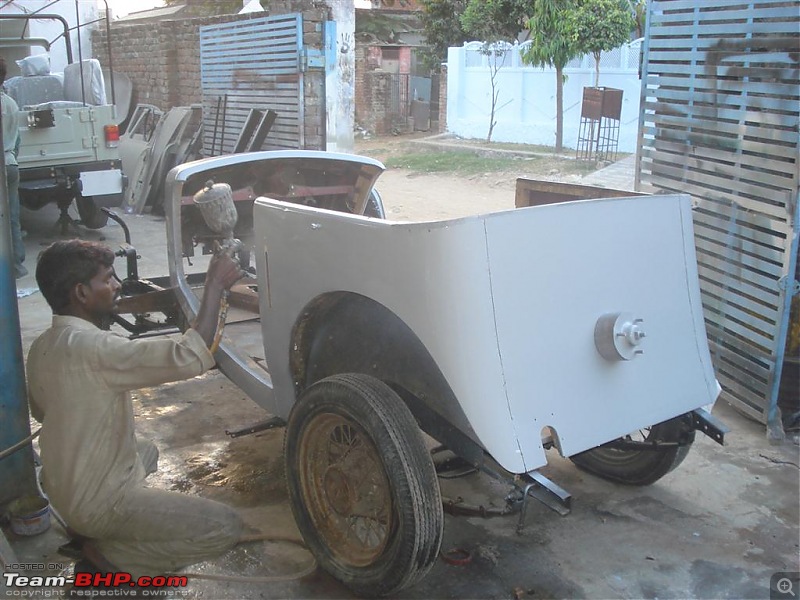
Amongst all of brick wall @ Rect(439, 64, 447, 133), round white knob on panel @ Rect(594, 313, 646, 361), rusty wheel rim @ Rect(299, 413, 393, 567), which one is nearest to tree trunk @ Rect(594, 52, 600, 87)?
brick wall @ Rect(439, 64, 447, 133)

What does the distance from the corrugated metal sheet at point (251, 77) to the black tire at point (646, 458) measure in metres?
7.51

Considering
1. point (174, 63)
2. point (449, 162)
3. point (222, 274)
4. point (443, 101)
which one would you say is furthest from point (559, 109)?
point (222, 274)

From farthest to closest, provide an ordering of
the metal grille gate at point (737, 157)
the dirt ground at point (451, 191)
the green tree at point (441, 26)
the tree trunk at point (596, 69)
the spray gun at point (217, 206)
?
the green tree at point (441, 26)
the tree trunk at point (596, 69)
the dirt ground at point (451, 191)
the metal grille gate at point (737, 157)
the spray gun at point (217, 206)

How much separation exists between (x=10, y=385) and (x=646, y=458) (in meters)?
2.88

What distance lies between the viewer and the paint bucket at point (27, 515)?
3.36 meters

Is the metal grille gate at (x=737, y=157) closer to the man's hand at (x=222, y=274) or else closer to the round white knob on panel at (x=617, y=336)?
the round white knob on panel at (x=617, y=336)

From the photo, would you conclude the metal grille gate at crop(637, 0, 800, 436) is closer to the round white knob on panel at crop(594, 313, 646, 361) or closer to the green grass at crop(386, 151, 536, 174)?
the round white knob on panel at crop(594, 313, 646, 361)

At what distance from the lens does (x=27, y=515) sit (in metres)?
3.37

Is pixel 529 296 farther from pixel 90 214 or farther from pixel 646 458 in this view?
pixel 90 214

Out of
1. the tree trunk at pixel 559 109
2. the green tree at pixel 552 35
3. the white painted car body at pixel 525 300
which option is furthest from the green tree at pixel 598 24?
the white painted car body at pixel 525 300

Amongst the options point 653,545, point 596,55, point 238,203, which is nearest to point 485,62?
point 596,55

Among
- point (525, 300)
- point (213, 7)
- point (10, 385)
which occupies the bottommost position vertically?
point (10, 385)

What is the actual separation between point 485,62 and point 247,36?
11.3m


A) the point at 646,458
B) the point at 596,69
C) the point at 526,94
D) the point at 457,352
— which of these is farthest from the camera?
the point at 526,94
